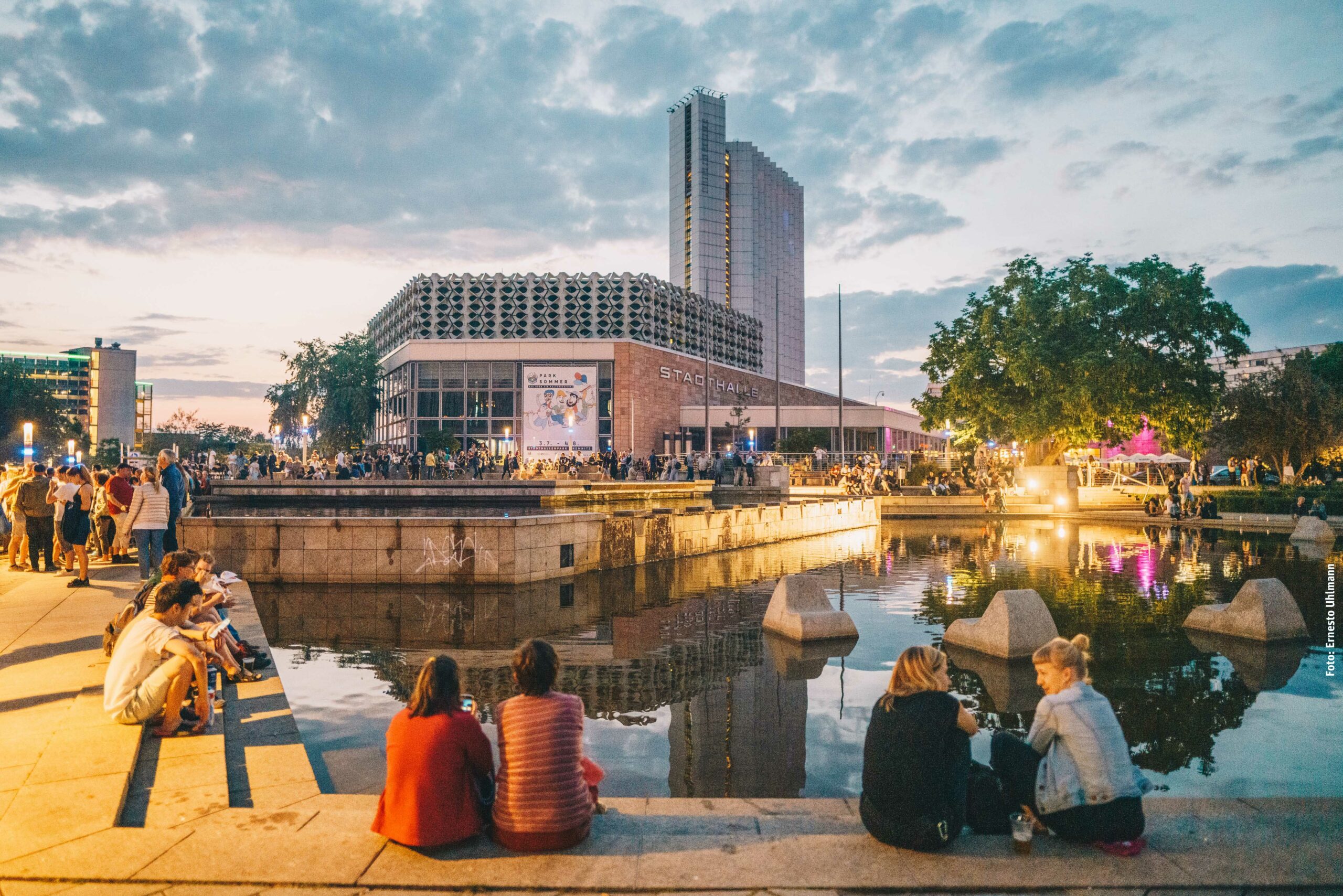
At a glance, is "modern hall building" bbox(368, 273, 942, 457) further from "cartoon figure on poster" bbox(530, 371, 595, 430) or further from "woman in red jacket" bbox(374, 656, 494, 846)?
"woman in red jacket" bbox(374, 656, 494, 846)

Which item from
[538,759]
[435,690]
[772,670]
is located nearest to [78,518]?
[772,670]

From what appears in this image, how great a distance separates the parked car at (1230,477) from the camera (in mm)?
46688

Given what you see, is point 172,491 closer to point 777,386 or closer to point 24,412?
point 777,386

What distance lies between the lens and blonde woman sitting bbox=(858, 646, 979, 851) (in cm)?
409

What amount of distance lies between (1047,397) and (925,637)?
30.4 meters

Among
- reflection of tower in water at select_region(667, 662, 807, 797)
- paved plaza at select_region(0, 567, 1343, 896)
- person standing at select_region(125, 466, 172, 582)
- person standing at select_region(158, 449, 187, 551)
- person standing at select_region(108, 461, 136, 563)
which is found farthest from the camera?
person standing at select_region(108, 461, 136, 563)

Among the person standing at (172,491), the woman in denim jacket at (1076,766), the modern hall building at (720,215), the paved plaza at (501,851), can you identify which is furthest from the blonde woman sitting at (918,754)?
the modern hall building at (720,215)

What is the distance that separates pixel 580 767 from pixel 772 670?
232 inches

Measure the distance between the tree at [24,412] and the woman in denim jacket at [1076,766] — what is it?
213 feet

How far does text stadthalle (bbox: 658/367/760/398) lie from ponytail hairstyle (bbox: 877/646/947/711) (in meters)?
72.3

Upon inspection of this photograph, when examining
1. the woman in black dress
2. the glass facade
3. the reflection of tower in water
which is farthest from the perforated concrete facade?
the reflection of tower in water

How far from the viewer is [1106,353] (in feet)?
122

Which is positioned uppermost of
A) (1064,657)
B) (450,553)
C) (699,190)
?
(699,190)

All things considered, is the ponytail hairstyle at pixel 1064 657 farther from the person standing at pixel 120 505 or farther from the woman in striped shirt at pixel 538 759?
the person standing at pixel 120 505
